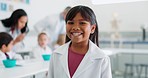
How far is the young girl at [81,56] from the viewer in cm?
107

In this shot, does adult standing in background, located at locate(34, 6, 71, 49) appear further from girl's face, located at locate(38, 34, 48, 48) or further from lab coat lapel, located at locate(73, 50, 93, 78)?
lab coat lapel, located at locate(73, 50, 93, 78)

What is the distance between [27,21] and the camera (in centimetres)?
262

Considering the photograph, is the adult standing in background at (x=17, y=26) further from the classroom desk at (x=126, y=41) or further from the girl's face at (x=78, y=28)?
the classroom desk at (x=126, y=41)

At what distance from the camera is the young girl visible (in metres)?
1.07

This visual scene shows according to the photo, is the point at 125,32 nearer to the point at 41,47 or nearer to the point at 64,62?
the point at 41,47

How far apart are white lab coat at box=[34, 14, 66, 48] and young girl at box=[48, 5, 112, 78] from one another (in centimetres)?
175

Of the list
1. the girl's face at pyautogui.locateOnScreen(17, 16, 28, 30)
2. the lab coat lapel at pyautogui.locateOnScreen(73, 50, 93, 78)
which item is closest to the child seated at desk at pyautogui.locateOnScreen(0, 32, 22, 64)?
the girl's face at pyautogui.locateOnScreen(17, 16, 28, 30)

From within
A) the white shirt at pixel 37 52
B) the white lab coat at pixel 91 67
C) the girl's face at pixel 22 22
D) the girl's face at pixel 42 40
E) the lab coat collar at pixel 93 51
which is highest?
the girl's face at pixel 22 22

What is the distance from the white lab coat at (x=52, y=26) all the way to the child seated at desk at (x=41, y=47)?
0.28 feet

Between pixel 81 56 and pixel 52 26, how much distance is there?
207 cm

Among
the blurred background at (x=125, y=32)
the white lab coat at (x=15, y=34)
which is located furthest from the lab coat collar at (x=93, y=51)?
the blurred background at (x=125, y=32)

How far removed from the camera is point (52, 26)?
10.3 ft

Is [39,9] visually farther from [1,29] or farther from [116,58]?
[116,58]

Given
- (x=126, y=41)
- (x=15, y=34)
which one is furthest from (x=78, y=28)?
(x=126, y=41)
